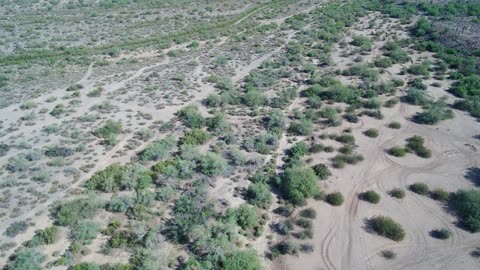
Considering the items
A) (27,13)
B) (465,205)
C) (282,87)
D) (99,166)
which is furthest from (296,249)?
(27,13)

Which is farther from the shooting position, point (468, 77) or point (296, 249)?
point (468, 77)

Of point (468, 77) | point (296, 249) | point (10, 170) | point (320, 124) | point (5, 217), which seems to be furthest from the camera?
point (468, 77)

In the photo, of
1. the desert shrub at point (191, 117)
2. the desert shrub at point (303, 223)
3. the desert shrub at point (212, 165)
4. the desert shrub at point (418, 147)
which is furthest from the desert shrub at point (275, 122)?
the desert shrub at point (418, 147)

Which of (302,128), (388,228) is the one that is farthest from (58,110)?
(388,228)

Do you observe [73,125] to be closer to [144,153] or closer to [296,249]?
[144,153]

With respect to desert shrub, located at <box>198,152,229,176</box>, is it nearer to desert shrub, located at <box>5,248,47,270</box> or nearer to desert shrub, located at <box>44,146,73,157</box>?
desert shrub, located at <box>44,146,73,157</box>

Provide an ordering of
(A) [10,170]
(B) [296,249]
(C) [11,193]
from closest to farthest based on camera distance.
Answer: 1. (B) [296,249]
2. (C) [11,193]
3. (A) [10,170]
